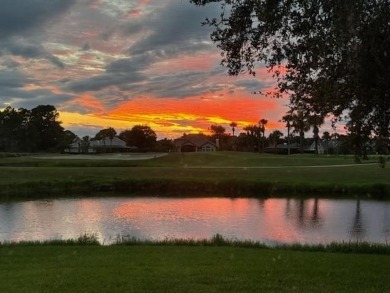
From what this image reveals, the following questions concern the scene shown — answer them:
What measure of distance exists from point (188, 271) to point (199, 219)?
63.7ft

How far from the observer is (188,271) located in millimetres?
10922

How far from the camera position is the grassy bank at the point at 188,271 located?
9.52 metres

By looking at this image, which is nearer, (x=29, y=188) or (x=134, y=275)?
(x=134, y=275)

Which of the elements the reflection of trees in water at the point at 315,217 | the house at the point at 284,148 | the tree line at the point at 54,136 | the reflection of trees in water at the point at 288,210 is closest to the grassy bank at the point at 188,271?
the reflection of trees in water at the point at 315,217

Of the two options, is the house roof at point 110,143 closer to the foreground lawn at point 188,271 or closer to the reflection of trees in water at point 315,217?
the reflection of trees in water at point 315,217

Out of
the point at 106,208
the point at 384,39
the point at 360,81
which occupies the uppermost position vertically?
the point at 384,39

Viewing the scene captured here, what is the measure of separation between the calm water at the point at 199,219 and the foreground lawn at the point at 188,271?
8.78m

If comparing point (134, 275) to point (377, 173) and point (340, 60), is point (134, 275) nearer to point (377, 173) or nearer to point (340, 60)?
point (340, 60)

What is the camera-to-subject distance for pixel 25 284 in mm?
9797

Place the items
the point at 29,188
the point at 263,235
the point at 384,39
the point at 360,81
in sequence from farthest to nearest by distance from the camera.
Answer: the point at 29,188, the point at 263,235, the point at 360,81, the point at 384,39

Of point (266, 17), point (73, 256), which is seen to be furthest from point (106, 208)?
point (266, 17)

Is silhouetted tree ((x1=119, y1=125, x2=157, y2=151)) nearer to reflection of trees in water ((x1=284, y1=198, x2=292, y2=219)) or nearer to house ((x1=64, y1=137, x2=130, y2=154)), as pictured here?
house ((x1=64, y1=137, x2=130, y2=154))

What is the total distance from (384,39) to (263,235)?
16.6 meters

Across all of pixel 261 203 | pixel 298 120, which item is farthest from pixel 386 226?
pixel 298 120
